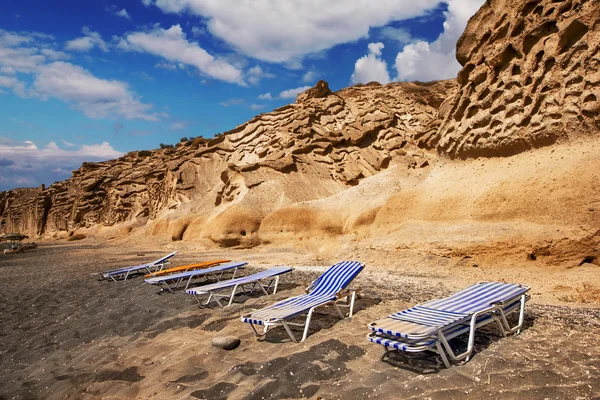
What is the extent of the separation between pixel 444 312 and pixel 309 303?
1885 mm

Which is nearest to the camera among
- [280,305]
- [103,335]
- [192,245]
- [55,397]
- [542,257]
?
[55,397]

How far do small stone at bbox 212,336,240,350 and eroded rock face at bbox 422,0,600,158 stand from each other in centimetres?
921

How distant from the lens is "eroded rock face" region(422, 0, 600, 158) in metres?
9.78

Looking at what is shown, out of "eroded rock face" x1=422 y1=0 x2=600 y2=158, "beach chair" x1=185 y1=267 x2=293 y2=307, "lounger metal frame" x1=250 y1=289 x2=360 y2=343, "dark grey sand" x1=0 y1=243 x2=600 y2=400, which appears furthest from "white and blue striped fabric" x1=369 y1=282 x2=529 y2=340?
"eroded rock face" x1=422 y1=0 x2=600 y2=158

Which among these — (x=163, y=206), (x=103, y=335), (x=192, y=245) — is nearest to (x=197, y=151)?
(x=163, y=206)

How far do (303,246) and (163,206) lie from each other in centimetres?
2004

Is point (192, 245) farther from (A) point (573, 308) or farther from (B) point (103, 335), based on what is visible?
(A) point (573, 308)

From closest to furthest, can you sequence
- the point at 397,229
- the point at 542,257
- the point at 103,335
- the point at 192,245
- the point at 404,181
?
the point at 103,335 → the point at 542,257 → the point at 397,229 → the point at 404,181 → the point at 192,245

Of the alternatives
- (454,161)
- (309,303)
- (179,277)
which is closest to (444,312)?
(309,303)

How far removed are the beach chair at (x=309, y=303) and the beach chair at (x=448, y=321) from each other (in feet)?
3.37

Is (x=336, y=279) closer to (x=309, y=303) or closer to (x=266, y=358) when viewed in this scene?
(x=309, y=303)

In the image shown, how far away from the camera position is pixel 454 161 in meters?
13.1

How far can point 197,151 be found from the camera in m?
32.6

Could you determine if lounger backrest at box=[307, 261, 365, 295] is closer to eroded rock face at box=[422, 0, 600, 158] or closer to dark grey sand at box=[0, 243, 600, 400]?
dark grey sand at box=[0, 243, 600, 400]
